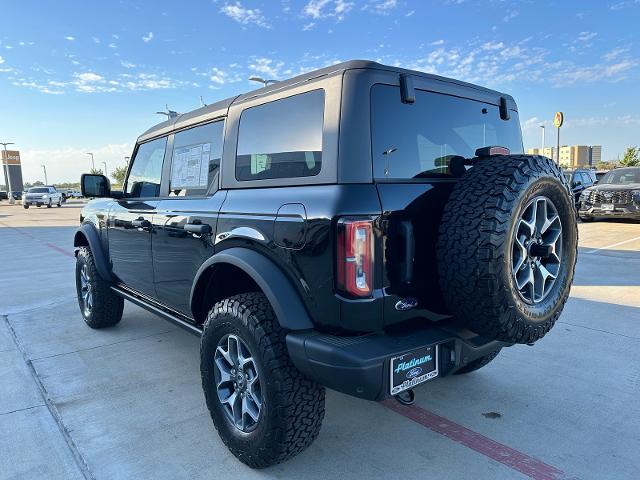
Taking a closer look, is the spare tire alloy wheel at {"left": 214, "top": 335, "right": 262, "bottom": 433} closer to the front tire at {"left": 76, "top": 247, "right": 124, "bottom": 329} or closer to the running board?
the running board

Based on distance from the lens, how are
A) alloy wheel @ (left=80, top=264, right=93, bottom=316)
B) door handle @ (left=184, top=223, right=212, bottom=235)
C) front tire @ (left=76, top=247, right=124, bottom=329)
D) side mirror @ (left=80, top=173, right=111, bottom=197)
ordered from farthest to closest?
alloy wheel @ (left=80, top=264, right=93, bottom=316) < front tire @ (left=76, top=247, right=124, bottom=329) < side mirror @ (left=80, top=173, right=111, bottom=197) < door handle @ (left=184, top=223, right=212, bottom=235)

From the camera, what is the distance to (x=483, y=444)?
260cm

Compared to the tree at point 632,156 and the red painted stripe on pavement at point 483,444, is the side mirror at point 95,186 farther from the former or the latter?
the tree at point 632,156

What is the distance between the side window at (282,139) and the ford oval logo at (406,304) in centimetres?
75

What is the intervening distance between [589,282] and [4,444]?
6.82 meters

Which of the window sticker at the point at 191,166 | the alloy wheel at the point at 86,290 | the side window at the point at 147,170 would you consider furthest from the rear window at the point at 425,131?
the alloy wheel at the point at 86,290

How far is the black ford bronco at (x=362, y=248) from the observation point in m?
2.03

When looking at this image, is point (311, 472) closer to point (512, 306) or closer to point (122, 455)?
point (122, 455)

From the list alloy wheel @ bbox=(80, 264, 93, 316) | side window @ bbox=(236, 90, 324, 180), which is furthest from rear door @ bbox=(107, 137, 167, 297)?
side window @ bbox=(236, 90, 324, 180)

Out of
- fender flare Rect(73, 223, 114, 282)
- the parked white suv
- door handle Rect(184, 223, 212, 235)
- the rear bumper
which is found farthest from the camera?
the parked white suv

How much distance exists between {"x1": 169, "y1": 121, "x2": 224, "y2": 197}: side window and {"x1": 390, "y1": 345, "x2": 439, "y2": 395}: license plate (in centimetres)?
172

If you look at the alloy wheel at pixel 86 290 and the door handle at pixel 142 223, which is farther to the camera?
the alloy wheel at pixel 86 290

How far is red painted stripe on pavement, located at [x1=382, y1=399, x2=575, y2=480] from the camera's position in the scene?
92.4 inches

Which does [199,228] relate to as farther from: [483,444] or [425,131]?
[483,444]
